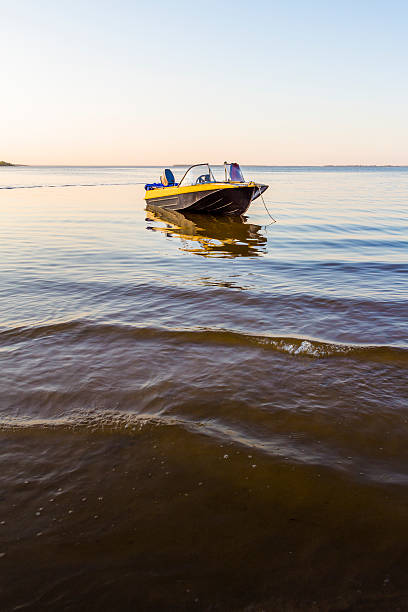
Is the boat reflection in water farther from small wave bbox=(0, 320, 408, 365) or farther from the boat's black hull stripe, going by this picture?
small wave bbox=(0, 320, 408, 365)

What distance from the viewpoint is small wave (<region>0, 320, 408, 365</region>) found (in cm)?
452

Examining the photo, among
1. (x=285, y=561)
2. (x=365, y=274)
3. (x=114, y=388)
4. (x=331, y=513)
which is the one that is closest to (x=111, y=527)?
(x=285, y=561)

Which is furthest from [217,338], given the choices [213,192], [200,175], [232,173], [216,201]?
[232,173]

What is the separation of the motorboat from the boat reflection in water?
624 mm

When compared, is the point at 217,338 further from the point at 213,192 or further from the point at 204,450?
the point at 213,192

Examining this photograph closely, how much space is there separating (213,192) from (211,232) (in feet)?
9.13

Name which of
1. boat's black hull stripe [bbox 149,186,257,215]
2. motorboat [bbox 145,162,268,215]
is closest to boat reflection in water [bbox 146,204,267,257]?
boat's black hull stripe [bbox 149,186,257,215]

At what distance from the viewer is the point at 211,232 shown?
16.1 m

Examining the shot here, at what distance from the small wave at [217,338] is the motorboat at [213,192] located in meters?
13.0

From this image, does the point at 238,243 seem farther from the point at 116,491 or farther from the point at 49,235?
the point at 116,491

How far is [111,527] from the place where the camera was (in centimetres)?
221

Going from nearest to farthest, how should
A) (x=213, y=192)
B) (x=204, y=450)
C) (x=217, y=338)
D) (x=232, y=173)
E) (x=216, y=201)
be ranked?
(x=204, y=450)
(x=217, y=338)
(x=213, y=192)
(x=216, y=201)
(x=232, y=173)

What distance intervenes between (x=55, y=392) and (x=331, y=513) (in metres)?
2.65

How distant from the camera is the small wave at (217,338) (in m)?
4.52
